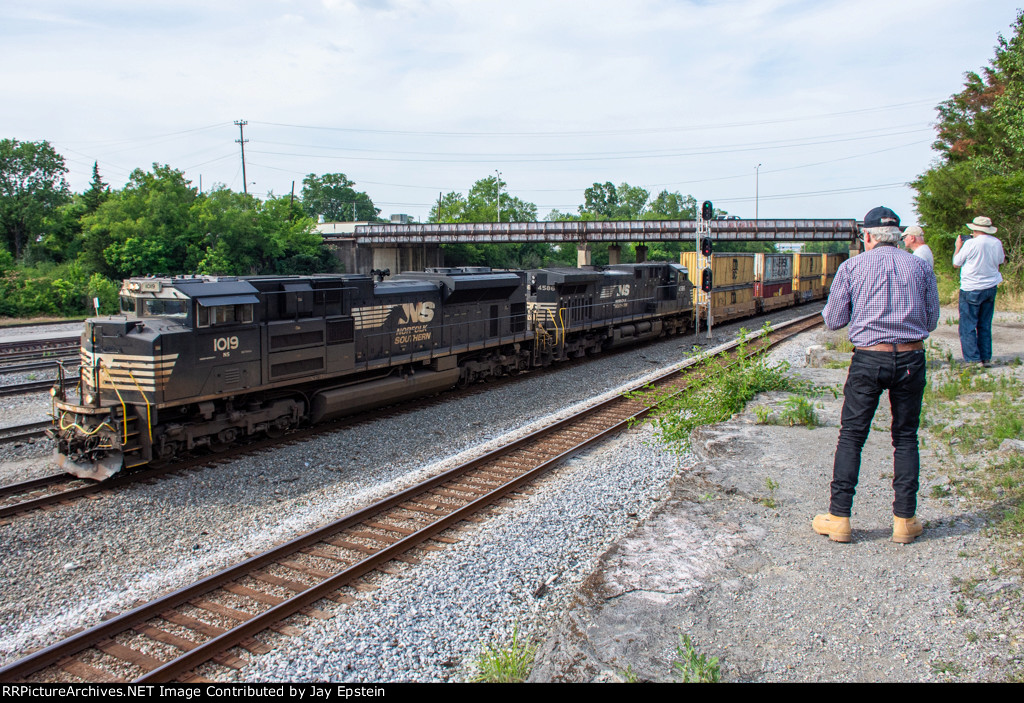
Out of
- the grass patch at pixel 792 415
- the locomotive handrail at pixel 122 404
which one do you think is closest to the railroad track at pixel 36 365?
the locomotive handrail at pixel 122 404

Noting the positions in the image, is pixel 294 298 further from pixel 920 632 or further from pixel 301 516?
pixel 920 632

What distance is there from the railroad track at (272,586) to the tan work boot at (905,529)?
4.18 m

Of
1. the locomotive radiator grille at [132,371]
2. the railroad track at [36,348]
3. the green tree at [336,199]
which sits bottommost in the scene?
the railroad track at [36,348]

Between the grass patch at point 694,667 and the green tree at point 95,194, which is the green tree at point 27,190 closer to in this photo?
the green tree at point 95,194

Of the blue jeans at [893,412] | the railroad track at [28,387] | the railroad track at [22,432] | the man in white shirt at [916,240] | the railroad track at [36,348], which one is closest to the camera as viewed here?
the blue jeans at [893,412]

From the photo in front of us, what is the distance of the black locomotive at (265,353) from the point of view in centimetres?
888

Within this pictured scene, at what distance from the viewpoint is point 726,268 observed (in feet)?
90.3

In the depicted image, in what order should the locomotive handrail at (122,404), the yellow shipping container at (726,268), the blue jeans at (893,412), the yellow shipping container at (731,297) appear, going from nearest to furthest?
the blue jeans at (893,412) < the locomotive handrail at (122,404) < the yellow shipping container at (726,268) < the yellow shipping container at (731,297)

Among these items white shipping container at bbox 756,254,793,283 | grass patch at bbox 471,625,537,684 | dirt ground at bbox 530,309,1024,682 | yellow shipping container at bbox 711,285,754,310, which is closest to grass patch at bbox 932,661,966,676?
dirt ground at bbox 530,309,1024,682

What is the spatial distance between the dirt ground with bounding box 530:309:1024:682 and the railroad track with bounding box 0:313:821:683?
223 cm

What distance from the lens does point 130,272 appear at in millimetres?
36469

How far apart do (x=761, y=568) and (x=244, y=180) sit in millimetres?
55735

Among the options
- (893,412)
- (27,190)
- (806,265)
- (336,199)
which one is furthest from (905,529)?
(336,199)
